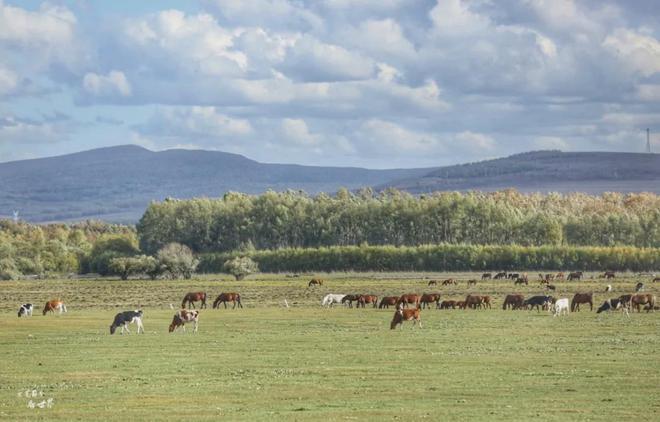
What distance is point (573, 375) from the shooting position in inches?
1109

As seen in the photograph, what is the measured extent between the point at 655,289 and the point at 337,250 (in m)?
57.3

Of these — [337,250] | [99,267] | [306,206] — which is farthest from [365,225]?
[99,267]

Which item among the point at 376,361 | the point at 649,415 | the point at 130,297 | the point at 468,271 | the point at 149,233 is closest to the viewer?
the point at 649,415

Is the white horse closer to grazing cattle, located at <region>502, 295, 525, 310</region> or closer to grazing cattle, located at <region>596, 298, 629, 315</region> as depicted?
grazing cattle, located at <region>502, 295, 525, 310</region>

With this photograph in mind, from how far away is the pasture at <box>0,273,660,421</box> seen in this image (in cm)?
2350

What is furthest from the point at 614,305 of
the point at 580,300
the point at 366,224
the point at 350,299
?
the point at 366,224

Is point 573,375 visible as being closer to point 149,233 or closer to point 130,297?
point 130,297

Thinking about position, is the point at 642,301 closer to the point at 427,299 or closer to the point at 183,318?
the point at 427,299

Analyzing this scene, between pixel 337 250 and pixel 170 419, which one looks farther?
pixel 337 250

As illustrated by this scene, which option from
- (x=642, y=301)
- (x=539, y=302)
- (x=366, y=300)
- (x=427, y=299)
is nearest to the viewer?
(x=642, y=301)

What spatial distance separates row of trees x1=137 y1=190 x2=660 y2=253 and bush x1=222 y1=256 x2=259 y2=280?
81.4ft

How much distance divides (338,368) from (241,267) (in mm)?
86370

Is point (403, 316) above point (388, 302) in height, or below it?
above

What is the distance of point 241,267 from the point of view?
4567 inches
